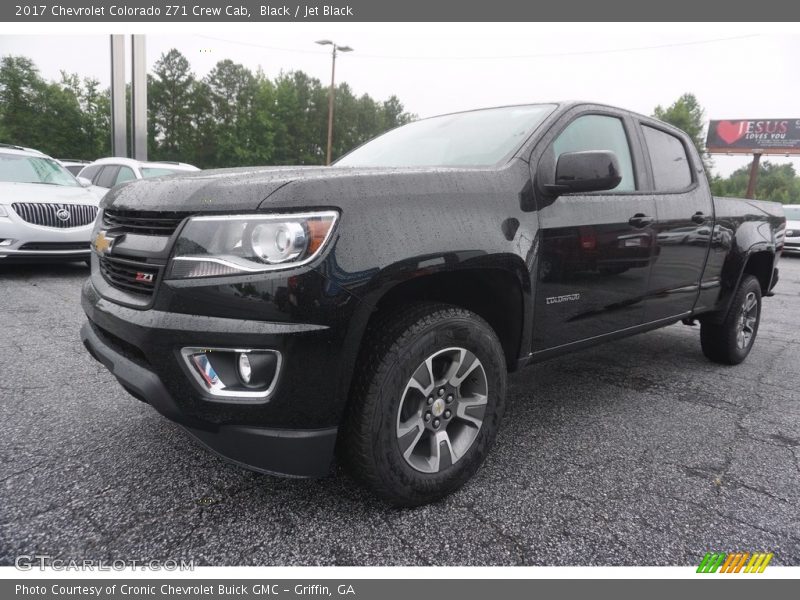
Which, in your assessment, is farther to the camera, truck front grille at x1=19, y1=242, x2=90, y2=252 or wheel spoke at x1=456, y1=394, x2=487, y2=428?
truck front grille at x1=19, y1=242, x2=90, y2=252

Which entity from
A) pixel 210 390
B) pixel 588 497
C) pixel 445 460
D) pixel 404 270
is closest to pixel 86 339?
pixel 210 390

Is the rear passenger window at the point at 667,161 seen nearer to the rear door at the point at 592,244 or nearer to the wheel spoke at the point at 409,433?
the rear door at the point at 592,244

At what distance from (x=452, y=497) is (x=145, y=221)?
1.55 m

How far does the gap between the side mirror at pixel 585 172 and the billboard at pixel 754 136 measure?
54.6 m

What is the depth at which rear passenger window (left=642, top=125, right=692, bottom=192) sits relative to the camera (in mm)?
3141

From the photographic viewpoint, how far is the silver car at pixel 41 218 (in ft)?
19.0

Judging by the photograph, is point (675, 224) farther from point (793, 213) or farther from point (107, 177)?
point (793, 213)

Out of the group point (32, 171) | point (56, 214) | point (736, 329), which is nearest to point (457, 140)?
point (736, 329)

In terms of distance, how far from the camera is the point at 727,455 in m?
2.55

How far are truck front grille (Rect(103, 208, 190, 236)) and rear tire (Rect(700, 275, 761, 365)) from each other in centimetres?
387

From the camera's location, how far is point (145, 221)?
1796mm

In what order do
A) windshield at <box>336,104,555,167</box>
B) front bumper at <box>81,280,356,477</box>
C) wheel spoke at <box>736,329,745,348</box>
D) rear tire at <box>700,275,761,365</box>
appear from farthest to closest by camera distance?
wheel spoke at <box>736,329,745,348</box>
rear tire at <box>700,275,761,365</box>
windshield at <box>336,104,555,167</box>
front bumper at <box>81,280,356,477</box>

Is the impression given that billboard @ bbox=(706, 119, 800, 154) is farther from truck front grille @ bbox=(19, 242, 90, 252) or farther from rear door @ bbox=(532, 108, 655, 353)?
truck front grille @ bbox=(19, 242, 90, 252)

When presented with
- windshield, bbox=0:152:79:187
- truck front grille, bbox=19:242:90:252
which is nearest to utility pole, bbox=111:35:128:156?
windshield, bbox=0:152:79:187
